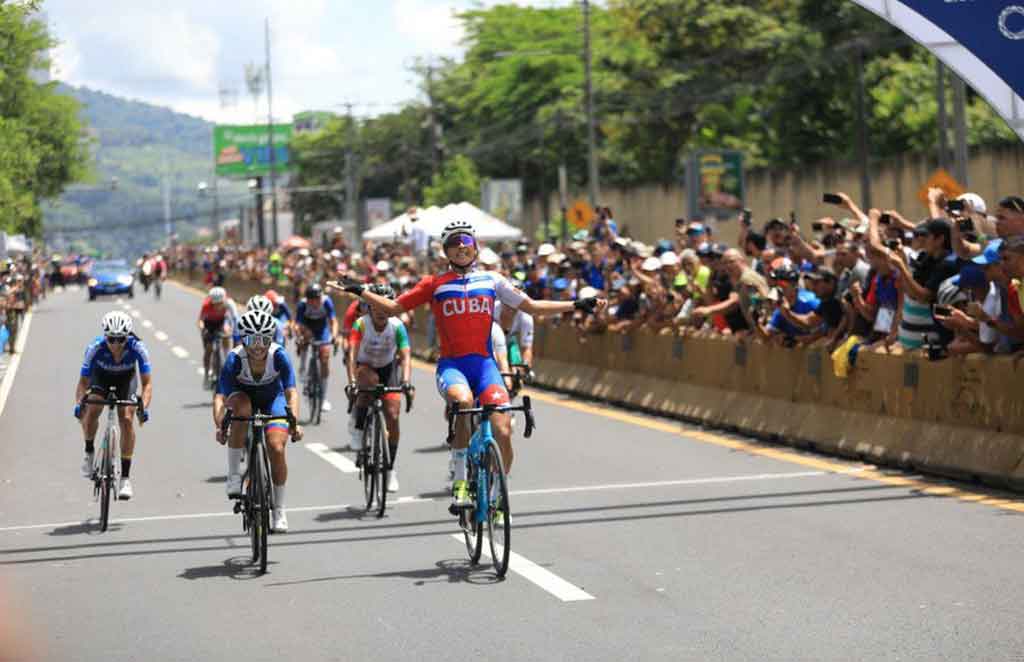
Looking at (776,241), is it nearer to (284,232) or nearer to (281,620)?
(281,620)

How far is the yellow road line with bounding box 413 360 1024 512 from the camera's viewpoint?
523 inches

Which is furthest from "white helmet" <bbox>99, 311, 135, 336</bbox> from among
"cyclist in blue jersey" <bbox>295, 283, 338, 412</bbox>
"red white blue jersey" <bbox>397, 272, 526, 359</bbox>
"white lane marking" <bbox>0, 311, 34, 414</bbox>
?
"white lane marking" <bbox>0, 311, 34, 414</bbox>

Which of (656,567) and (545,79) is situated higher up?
(545,79)

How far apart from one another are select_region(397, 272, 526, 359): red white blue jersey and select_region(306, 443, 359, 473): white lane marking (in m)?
5.72

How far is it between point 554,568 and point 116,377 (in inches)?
191

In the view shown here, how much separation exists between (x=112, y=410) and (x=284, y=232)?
15932cm

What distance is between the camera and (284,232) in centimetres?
17200

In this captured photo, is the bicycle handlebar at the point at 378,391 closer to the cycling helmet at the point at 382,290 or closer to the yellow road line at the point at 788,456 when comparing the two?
the cycling helmet at the point at 382,290

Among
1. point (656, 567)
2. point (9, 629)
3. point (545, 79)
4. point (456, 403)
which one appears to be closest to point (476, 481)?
point (456, 403)

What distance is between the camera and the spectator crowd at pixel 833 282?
550 inches

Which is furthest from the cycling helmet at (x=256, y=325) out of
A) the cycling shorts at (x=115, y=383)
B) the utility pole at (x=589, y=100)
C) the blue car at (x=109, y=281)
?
the blue car at (x=109, y=281)

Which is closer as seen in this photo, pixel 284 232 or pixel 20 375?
pixel 20 375

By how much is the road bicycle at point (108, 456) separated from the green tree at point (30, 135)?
3.90 m

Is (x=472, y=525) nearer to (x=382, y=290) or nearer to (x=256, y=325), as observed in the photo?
(x=256, y=325)
